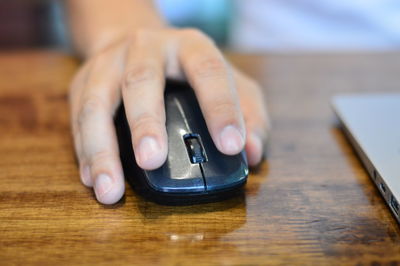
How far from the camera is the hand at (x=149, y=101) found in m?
0.46

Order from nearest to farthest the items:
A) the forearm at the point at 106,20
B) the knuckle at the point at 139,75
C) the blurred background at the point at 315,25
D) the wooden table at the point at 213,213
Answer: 1. the wooden table at the point at 213,213
2. the knuckle at the point at 139,75
3. the forearm at the point at 106,20
4. the blurred background at the point at 315,25

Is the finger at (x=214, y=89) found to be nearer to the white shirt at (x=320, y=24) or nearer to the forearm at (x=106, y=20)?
the forearm at (x=106, y=20)

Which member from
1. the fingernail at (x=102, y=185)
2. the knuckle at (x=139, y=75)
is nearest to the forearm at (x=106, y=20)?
the knuckle at (x=139, y=75)

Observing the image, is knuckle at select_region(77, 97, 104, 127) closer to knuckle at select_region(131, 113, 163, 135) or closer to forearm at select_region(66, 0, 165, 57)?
knuckle at select_region(131, 113, 163, 135)

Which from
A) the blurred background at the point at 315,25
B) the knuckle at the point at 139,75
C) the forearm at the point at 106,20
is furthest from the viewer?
the blurred background at the point at 315,25

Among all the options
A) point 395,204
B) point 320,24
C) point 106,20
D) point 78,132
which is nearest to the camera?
point 395,204

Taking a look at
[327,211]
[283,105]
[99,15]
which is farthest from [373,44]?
[327,211]

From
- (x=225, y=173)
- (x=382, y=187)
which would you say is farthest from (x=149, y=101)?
(x=382, y=187)

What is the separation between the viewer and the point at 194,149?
0.47 meters

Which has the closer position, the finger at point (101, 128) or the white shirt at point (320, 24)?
the finger at point (101, 128)

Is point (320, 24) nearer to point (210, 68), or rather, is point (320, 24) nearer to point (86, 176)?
point (210, 68)

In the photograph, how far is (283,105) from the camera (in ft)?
2.31

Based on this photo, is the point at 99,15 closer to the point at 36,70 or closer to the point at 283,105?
the point at 36,70

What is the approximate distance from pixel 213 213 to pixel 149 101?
122 millimetres
